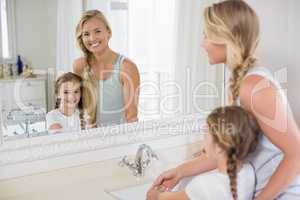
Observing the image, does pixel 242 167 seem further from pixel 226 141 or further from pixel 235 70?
pixel 235 70

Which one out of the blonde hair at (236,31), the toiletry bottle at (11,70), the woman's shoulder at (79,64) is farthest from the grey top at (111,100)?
the blonde hair at (236,31)

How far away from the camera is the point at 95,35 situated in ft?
5.50

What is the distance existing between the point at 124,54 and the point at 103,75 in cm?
12

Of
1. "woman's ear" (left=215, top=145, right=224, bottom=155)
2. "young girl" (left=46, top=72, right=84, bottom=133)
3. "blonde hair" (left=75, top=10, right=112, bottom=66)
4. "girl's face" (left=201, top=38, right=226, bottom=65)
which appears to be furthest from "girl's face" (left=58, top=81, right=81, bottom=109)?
"woman's ear" (left=215, top=145, right=224, bottom=155)

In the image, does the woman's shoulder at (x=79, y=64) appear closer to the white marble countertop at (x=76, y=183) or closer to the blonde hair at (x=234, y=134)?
the white marble countertop at (x=76, y=183)

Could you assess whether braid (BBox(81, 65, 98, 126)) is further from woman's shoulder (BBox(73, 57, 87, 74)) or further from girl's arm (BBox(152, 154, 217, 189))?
girl's arm (BBox(152, 154, 217, 189))

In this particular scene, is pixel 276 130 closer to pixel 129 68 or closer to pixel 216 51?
pixel 216 51

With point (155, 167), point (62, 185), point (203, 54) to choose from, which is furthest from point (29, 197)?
point (203, 54)

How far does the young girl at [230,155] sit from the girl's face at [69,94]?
614 millimetres

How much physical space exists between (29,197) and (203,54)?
3.18ft

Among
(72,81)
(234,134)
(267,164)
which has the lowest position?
(267,164)

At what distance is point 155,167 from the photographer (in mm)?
1787

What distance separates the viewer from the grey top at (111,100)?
5.66 ft

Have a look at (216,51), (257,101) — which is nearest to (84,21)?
(216,51)
